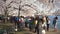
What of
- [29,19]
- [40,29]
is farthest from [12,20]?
[40,29]

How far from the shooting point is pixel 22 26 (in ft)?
28.8

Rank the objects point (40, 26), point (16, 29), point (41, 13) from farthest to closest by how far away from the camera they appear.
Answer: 1. point (41, 13)
2. point (16, 29)
3. point (40, 26)

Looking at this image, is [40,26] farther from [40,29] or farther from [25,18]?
[25,18]

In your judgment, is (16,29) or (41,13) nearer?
(16,29)

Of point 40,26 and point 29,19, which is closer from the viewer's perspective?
point 40,26

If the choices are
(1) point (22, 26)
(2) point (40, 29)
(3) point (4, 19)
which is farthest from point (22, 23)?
(2) point (40, 29)

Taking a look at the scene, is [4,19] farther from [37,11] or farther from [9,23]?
[37,11]

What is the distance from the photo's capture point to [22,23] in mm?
8703

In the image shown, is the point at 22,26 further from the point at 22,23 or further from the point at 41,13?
the point at 41,13

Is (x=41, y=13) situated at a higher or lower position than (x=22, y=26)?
higher

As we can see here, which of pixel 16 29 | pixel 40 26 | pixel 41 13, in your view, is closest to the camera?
pixel 40 26

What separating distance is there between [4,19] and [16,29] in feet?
2.82

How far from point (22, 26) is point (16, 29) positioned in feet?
1.41

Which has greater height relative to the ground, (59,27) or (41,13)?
(41,13)
